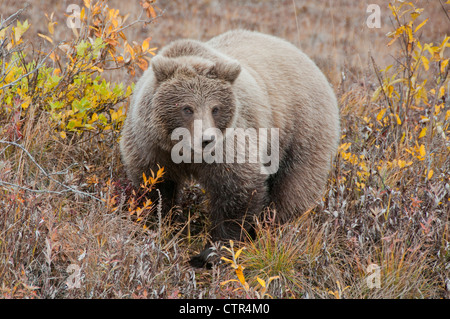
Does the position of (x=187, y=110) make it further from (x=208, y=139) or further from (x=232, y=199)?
(x=232, y=199)

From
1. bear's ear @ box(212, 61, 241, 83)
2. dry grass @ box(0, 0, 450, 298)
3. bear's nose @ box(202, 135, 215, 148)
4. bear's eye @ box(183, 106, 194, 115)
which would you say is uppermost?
bear's ear @ box(212, 61, 241, 83)

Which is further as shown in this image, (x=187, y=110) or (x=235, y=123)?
(x=235, y=123)

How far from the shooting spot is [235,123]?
174 inches

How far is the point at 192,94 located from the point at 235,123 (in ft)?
1.40

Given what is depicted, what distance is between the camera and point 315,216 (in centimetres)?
464

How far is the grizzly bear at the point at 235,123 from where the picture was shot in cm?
423

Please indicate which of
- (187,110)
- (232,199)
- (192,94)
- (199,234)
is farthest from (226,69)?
(199,234)

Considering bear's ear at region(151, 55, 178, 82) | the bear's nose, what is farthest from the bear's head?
the bear's nose

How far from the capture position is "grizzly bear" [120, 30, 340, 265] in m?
4.23

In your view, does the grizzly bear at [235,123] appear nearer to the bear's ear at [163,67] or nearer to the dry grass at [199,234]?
the bear's ear at [163,67]

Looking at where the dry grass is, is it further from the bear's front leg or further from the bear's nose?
the bear's nose

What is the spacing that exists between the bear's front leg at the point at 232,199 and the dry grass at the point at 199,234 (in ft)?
0.65

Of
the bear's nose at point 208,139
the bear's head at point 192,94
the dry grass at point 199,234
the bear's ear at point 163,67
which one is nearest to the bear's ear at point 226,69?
the bear's head at point 192,94
